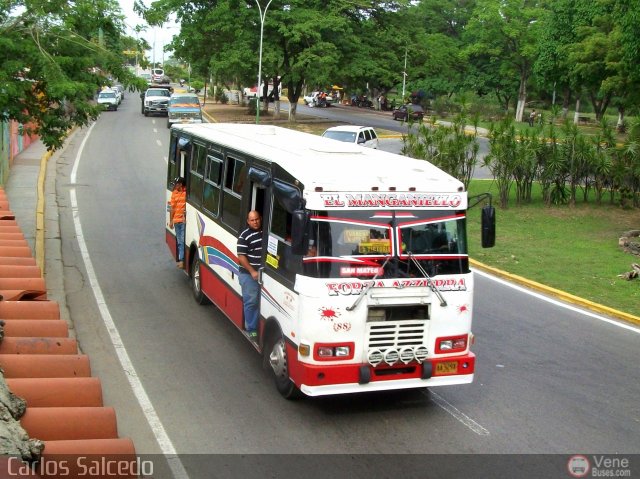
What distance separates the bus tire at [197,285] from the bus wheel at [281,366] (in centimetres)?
Answer: 405

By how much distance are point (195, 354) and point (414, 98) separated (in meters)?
75.1

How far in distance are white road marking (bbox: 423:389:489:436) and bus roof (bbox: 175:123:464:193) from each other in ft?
8.35

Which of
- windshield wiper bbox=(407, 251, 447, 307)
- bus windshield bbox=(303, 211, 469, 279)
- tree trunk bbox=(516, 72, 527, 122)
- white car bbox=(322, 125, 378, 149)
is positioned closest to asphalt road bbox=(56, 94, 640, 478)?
windshield wiper bbox=(407, 251, 447, 307)

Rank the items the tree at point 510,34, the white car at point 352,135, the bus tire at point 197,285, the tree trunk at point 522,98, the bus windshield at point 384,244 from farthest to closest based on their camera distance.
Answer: the tree trunk at point 522,98, the tree at point 510,34, the white car at point 352,135, the bus tire at point 197,285, the bus windshield at point 384,244

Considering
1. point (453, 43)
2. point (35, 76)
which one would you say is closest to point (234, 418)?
point (35, 76)

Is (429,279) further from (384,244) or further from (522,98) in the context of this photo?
(522,98)

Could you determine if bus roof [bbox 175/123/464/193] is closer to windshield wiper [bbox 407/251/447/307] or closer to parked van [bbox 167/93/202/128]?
windshield wiper [bbox 407/251/447/307]

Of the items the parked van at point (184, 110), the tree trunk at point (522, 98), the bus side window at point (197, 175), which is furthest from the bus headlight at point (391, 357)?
the tree trunk at point (522, 98)

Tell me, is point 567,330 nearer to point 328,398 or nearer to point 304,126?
point 328,398

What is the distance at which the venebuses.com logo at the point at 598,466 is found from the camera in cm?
769

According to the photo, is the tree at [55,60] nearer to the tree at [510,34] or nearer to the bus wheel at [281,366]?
the bus wheel at [281,366]

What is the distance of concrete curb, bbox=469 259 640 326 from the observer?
43.9ft

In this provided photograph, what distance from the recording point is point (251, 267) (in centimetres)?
990

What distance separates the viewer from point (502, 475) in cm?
754
